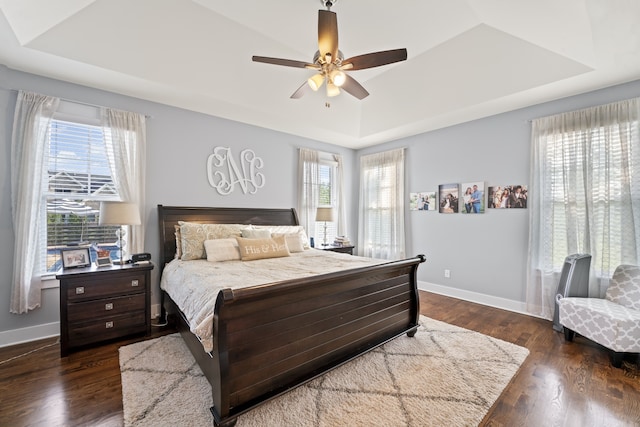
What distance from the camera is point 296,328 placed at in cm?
193

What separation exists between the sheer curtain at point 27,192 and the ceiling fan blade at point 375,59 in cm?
312

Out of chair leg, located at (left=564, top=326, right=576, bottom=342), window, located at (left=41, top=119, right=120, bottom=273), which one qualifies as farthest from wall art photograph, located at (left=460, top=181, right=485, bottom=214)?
window, located at (left=41, top=119, right=120, bottom=273)

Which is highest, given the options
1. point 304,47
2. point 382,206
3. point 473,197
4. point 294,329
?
point 304,47

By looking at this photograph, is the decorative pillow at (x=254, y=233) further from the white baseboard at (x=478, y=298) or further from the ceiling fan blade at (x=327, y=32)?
the white baseboard at (x=478, y=298)

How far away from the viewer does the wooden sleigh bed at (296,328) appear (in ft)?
5.27

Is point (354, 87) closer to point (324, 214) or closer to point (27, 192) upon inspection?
point (324, 214)

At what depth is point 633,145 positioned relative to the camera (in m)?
2.88

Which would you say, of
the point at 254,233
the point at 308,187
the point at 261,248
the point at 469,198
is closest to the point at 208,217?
the point at 254,233

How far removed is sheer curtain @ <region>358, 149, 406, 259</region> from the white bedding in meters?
2.02

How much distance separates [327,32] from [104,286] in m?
3.10

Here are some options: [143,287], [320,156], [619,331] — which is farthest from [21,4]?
[619,331]

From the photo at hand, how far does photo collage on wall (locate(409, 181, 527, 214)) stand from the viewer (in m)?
3.74

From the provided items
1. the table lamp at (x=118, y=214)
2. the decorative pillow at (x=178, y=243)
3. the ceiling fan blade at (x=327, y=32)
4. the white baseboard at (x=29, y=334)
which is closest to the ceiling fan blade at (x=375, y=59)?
the ceiling fan blade at (x=327, y=32)

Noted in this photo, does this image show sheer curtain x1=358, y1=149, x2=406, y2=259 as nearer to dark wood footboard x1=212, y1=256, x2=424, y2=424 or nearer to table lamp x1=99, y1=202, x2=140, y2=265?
dark wood footboard x1=212, y1=256, x2=424, y2=424
